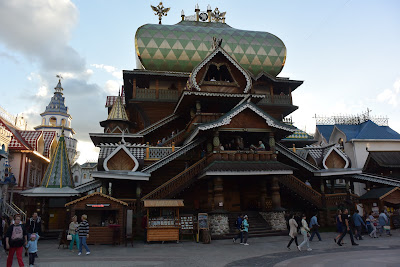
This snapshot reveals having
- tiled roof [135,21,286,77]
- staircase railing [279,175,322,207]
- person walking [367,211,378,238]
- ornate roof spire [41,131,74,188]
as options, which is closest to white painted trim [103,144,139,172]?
ornate roof spire [41,131,74,188]

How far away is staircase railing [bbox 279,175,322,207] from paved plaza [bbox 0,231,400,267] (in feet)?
18.0

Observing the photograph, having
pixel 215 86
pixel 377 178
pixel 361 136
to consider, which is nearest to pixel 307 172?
pixel 377 178

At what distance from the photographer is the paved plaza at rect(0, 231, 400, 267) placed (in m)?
10.4

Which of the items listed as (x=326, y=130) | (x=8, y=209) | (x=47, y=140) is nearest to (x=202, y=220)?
(x=8, y=209)

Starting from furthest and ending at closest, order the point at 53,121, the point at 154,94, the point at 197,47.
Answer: the point at 53,121
the point at 197,47
the point at 154,94

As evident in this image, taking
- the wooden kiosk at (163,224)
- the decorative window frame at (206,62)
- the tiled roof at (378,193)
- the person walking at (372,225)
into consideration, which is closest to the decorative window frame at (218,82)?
the decorative window frame at (206,62)

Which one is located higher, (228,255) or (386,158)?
(386,158)

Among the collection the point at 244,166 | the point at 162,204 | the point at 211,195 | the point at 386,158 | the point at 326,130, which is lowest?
the point at 162,204

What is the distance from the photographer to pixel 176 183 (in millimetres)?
19547

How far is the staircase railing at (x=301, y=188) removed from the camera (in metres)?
20.9

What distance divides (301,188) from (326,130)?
67.9 feet

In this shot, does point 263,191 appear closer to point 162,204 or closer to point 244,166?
point 244,166

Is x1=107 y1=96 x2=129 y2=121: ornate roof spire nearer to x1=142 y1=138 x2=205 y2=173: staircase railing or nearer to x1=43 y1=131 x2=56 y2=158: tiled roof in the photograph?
x1=43 y1=131 x2=56 y2=158: tiled roof

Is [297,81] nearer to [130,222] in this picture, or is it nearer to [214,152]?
[214,152]
